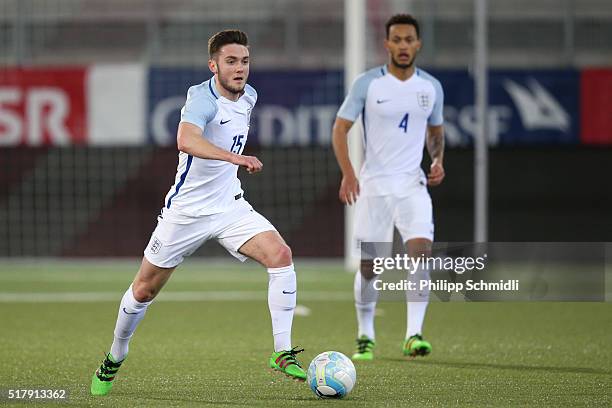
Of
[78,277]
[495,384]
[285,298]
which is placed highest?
[285,298]

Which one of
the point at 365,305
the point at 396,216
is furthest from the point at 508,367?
the point at 396,216

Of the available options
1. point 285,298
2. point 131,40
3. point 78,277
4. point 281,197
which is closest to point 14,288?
point 78,277

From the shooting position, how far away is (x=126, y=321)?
6.72 metres

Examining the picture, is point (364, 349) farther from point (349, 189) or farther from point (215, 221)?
point (215, 221)

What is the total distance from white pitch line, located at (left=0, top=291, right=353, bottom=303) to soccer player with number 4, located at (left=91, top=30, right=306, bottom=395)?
6.06 meters

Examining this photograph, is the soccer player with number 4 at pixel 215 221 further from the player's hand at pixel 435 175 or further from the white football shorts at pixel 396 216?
the player's hand at pixel 435 175

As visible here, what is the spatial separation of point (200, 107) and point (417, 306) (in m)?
2.55

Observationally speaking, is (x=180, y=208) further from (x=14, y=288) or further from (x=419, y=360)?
(x=14, y=288)

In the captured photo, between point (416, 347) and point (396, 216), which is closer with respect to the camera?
point (416, 347)

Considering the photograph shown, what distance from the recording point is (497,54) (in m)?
19.2

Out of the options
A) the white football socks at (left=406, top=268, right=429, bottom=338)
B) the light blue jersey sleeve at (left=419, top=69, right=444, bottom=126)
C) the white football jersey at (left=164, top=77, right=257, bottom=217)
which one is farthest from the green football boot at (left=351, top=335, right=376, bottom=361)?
the white football jersey at (left=164, top=77, right=257, bottom=217)

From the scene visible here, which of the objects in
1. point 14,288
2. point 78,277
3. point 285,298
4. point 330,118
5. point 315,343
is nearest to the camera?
point 285,298

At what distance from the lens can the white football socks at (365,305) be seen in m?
8.49

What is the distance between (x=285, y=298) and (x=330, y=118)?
11.0 meters
